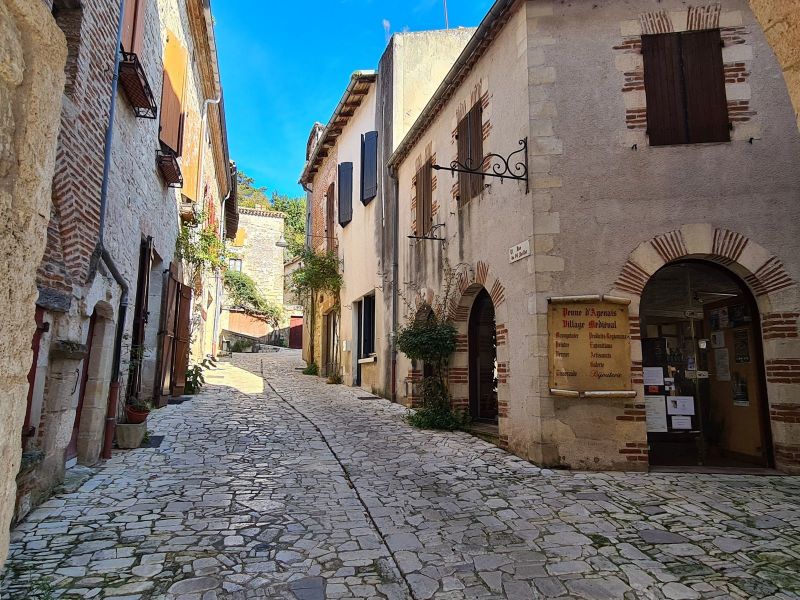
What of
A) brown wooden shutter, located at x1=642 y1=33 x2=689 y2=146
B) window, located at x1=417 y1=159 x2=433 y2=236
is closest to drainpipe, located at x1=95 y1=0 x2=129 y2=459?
window, located at x1=417 y1=159 x2=433 y2=236

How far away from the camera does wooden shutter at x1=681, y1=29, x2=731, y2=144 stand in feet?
18.8

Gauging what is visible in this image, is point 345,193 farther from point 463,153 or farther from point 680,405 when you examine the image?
point 680,405

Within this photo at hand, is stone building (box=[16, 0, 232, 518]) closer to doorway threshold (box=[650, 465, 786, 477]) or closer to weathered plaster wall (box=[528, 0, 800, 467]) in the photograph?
weathered plaster wall (box=[528, 0, 800, 467])

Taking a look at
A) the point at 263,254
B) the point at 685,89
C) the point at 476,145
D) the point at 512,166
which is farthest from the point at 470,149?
the point at 263,254

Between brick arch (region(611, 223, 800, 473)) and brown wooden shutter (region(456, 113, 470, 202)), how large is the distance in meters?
2.95

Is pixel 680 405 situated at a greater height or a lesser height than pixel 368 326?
lesser

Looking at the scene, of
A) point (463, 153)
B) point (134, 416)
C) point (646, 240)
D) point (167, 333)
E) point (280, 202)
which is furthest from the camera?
point (280, 202)

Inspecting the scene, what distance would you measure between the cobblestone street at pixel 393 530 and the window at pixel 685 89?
3781 millimetres

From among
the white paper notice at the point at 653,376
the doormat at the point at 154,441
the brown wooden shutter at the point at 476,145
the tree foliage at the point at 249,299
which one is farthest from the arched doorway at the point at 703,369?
the tree foliage at the point at 249,299

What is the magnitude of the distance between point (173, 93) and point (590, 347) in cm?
731

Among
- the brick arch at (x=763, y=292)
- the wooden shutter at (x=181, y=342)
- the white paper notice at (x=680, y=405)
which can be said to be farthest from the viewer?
the wooden shutter at (x=181, y=342)

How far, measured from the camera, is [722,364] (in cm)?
617

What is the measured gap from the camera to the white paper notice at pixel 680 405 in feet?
19.2

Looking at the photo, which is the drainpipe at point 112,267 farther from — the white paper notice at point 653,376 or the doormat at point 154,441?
the white paper notice at point 653,376
